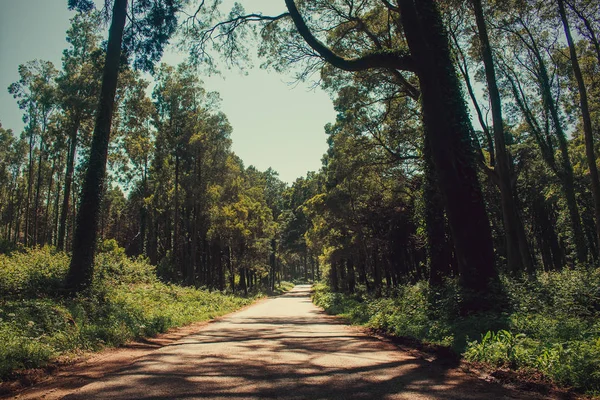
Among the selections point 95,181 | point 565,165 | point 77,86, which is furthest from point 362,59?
point 77,86

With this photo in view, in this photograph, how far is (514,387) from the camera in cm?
419

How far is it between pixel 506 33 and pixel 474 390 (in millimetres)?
21181

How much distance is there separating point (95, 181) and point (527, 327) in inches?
462

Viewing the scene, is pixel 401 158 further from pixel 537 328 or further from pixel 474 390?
pixel 474 390

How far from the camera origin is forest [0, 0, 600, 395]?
7977mm

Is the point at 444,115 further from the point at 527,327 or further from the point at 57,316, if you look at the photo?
the point at 57,316

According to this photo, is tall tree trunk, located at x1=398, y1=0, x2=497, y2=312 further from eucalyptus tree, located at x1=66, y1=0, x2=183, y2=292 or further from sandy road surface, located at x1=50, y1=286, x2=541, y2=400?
eucalyptus tree, located at x1=66, y1=0, x2=183, y2=292

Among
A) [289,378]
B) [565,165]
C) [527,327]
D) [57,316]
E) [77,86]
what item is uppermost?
[77,86]

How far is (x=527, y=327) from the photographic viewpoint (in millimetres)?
5863

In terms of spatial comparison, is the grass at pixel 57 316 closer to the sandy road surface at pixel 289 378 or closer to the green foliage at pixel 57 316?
the green foliage at pixel 57 316

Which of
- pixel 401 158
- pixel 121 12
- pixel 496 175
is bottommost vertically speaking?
pixel 496 175

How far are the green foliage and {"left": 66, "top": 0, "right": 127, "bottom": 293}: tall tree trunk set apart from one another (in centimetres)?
60

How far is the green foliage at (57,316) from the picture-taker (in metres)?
5.82

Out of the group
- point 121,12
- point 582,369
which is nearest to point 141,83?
point 121,12
